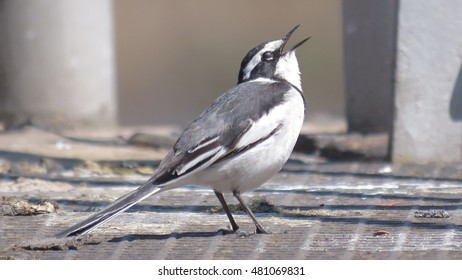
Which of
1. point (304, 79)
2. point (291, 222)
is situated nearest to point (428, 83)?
point (291, 222)

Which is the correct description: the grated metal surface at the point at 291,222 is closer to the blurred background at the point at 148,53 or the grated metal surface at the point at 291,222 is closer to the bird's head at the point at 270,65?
the bird's head at the point at 270,65

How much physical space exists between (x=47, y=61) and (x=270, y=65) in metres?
6.11

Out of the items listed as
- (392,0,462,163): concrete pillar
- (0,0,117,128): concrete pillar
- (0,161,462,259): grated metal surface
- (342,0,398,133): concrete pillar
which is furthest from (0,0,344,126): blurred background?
(392,0,462,163): concrete pillar

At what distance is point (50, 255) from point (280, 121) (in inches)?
65.1

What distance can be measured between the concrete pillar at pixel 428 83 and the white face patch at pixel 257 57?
2.15m

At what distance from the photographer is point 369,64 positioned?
12.4 metres

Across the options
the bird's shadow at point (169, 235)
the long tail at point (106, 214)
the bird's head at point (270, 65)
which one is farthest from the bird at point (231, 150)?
the bird's head at point (270, 65)

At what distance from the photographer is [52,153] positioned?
1141 cm

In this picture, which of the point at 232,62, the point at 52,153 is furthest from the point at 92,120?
the point at 232,62

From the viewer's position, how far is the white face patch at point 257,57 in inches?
332

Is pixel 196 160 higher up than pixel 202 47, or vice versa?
pixel 196 160

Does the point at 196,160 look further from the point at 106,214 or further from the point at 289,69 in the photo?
the point at 289,69

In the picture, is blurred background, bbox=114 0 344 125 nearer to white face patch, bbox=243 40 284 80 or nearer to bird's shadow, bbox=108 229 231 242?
white face patch, bbox=243 40 284 80

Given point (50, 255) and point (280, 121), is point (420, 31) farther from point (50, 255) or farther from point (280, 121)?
point (50, 255)
